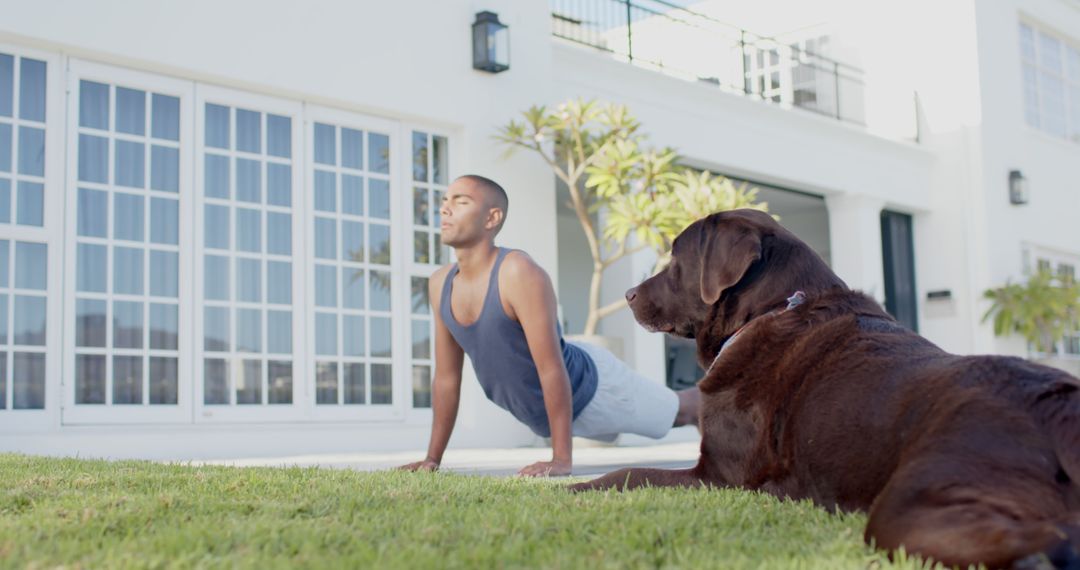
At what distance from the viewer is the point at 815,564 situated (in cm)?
165

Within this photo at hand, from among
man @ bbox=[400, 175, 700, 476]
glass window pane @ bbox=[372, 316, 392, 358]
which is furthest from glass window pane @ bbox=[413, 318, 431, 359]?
man @ bbox=[400, 175, 700, 476]

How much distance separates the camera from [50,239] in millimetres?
6133

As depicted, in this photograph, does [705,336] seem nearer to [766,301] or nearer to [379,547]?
[766,301]

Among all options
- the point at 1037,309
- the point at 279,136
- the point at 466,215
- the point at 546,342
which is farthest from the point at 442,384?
the point at 1037,309

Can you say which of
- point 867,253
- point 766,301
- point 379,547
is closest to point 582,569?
point 379,547

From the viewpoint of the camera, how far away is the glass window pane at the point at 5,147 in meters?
6.07

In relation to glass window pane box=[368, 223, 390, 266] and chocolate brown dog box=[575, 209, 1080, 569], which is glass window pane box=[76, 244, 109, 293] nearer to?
glass window pane box=[368, 223, 390, 266]

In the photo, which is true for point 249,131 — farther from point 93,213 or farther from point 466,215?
point 466,215

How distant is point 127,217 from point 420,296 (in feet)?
7.38

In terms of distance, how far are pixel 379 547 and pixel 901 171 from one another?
12.8m

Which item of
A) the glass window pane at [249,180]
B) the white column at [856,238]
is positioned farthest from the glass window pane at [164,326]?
the white column at [856,238]

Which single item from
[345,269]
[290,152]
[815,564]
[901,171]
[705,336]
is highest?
[901,171]

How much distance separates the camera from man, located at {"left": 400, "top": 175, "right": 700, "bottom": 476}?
Result: 4.04 m

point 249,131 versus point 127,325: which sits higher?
point 249,131
